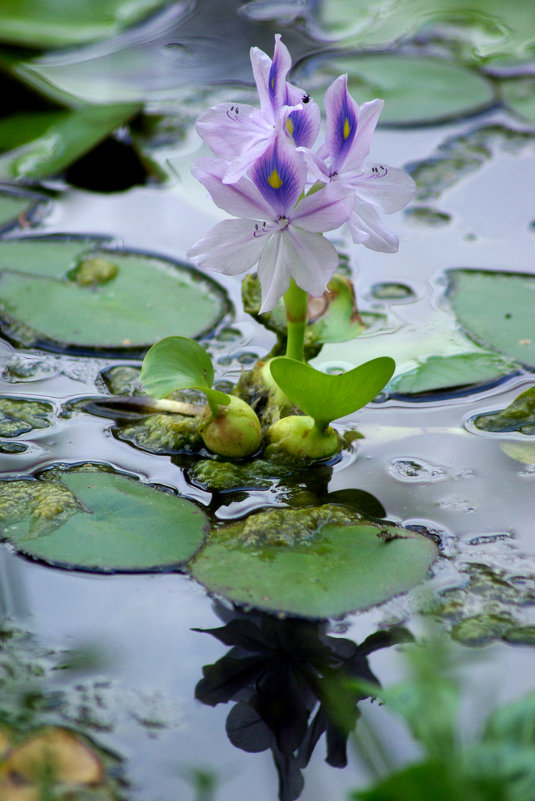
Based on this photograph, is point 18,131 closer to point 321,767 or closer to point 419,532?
point 419,532

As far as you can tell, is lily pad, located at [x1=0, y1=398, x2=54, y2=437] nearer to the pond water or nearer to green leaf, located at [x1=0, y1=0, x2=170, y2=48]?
the pond water

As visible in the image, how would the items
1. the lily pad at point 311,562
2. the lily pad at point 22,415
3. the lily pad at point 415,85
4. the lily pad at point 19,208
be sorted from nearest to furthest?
the lily pad at point 311,562 → the lily pad at point 22,415 → the lily pad at point 19,208 → the lily pad at point 415,85

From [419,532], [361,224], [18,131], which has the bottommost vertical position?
[419,532]

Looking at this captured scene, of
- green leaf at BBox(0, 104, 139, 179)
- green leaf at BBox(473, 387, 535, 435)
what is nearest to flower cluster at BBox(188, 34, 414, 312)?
green leaf at BBox(473, 387, 535, 435)

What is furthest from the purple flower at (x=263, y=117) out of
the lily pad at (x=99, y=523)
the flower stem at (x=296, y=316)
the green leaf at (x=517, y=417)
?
the green leaf at (x=517, y=417)

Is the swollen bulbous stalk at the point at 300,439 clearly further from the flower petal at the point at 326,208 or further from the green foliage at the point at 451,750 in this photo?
the green foliage at the point at 451,750

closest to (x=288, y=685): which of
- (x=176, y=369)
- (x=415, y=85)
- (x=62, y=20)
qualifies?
(x=176, y=369)

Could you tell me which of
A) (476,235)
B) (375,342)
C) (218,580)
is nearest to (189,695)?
(218,580)
